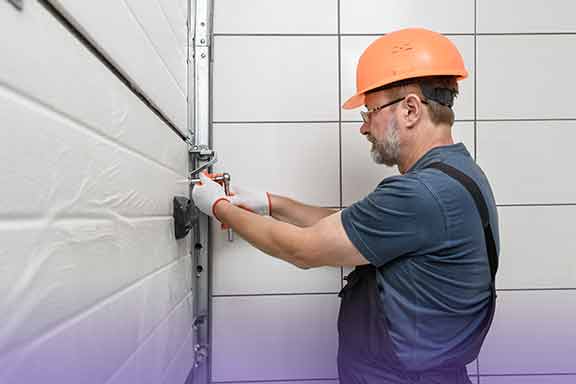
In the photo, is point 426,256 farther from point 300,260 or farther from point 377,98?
point 377,98

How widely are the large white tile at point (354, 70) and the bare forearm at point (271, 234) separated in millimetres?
605

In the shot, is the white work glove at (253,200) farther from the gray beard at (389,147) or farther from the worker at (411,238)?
the gray beard at (389,147)

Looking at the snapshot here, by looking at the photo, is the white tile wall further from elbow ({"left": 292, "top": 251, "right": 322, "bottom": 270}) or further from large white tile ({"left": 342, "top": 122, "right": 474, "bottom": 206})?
elbow ({"left": 292, "top": 251, "right": 322, "bottom": 270})

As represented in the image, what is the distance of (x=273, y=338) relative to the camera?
135 cm

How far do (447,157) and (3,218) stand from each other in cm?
90

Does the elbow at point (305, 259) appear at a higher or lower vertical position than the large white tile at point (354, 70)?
lower

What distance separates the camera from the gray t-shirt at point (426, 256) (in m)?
0.83

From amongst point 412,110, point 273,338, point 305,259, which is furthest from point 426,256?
point 273,338

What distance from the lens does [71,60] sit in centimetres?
44

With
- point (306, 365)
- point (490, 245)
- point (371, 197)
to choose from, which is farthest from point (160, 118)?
point (306, 365)

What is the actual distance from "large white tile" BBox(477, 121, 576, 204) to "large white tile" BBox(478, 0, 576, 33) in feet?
1.20

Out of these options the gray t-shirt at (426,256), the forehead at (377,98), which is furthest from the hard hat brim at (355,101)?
the gray t-shirt at (426,256)

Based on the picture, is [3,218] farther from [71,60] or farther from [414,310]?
[414,310]

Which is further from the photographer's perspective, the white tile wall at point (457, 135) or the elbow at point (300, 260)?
the white tile wall at point (457, 135)
